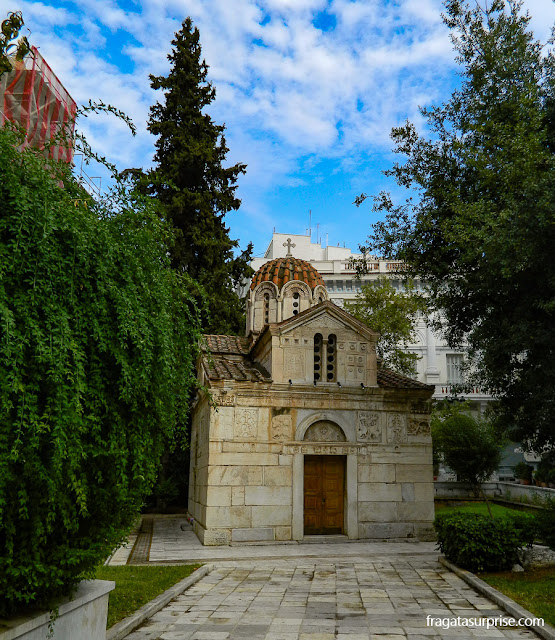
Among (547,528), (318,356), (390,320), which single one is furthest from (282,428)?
(390,320)

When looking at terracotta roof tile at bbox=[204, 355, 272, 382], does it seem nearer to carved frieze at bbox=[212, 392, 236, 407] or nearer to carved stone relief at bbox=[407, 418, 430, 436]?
carved frieze at bbox=[212, 392, 236, 407]

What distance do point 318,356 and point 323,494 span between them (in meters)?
3.97

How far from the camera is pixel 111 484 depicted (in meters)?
5.16

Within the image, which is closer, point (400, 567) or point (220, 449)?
point (400, 567)

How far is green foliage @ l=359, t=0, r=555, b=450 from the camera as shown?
36.5 ft

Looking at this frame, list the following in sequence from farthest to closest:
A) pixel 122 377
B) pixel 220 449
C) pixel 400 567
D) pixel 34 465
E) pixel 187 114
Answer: pixel 187 114 → pixel 220 449 → pixel 400 567 → pixel 122 377 → pixel 34 465

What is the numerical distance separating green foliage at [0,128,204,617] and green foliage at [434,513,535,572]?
7.44m

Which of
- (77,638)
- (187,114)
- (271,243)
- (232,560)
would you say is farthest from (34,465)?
(271,243)

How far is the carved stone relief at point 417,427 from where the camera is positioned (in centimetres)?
1641

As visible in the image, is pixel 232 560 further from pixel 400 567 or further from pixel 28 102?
pixel 28 102

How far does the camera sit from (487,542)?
34.7ft

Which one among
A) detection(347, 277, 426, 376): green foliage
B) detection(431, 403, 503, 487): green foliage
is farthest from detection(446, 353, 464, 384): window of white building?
detection(431, 403, 503, 487): green foliage

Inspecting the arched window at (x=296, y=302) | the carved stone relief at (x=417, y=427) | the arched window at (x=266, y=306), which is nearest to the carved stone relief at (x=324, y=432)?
the carved stone relief at (x=417, y=427)

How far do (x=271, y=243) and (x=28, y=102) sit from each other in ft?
98.5
